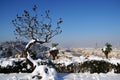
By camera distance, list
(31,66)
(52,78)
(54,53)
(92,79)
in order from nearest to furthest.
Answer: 1. (52,78)
2. (92,79)
3. (31,66)
4. (54,53)

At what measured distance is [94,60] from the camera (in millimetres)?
13422

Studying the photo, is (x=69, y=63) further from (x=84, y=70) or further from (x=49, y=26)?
(x=49, y=26)

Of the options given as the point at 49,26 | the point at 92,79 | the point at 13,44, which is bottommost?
the point at 92,79

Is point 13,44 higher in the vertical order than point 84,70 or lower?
higher

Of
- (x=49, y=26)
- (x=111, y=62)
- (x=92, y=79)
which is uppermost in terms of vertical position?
(x=49, y=26)

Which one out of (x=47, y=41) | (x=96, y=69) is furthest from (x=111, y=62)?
(x=47, y=41)

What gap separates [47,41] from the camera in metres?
13.6

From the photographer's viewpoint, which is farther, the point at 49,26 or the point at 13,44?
the point at 13,44

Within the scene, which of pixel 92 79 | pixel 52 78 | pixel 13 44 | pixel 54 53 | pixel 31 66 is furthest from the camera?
pixel 54 53

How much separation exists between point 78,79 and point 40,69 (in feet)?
6.91

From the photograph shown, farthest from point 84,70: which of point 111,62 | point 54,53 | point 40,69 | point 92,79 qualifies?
point 54,53

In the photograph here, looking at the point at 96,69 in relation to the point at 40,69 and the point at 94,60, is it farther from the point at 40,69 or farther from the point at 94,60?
the point at 40,69

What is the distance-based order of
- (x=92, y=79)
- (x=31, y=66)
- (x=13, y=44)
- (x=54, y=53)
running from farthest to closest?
(x=54, y=53)
(x=13, y=44)
(x=31, y=66)
(x=92, y=79)

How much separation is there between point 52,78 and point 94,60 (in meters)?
4.69
